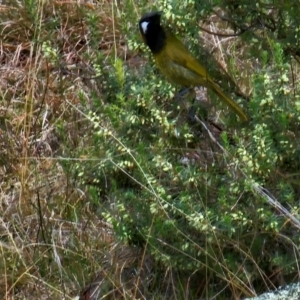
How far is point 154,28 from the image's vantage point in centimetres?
418

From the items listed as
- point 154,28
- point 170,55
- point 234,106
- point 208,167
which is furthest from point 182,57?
point 208,167

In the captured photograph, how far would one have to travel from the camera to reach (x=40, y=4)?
5.52 m

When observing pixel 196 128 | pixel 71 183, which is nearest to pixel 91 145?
pixel 71 183

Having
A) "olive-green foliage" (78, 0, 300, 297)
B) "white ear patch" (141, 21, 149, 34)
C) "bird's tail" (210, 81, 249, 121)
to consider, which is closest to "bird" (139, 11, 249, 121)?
"white ear patch" (141, 21, 149, 34)

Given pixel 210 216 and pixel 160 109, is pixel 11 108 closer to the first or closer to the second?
pixel 160 109

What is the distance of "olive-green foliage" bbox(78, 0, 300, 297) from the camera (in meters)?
3.51

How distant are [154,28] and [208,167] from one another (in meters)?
0.72

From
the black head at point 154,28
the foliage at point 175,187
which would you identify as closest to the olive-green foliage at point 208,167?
the foliage at point 175,187

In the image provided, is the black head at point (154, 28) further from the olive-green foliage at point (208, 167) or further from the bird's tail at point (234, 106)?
the bird's tail at point (234, 106)

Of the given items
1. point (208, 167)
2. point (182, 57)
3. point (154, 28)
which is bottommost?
point (208, 167)

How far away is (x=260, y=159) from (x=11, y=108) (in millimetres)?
2408

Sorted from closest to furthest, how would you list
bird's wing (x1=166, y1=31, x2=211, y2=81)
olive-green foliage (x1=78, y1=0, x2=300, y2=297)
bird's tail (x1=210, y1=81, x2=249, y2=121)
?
1. olive-green foliage (x1=78, y1=0, x2=300, y2=297)
2. bird's tail (x1=210, y1=81, x2=249, y2=121)
3. bird's wing (x1=166, y1=31, x2=211, y2=81)

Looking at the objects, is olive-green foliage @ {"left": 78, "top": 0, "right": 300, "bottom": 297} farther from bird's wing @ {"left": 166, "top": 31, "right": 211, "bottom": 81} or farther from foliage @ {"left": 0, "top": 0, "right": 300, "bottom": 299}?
bird's wing @ {"left": 166, "top": 31, "right": 211, "bottom": 81}

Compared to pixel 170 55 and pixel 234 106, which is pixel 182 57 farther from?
pixel 234 106
